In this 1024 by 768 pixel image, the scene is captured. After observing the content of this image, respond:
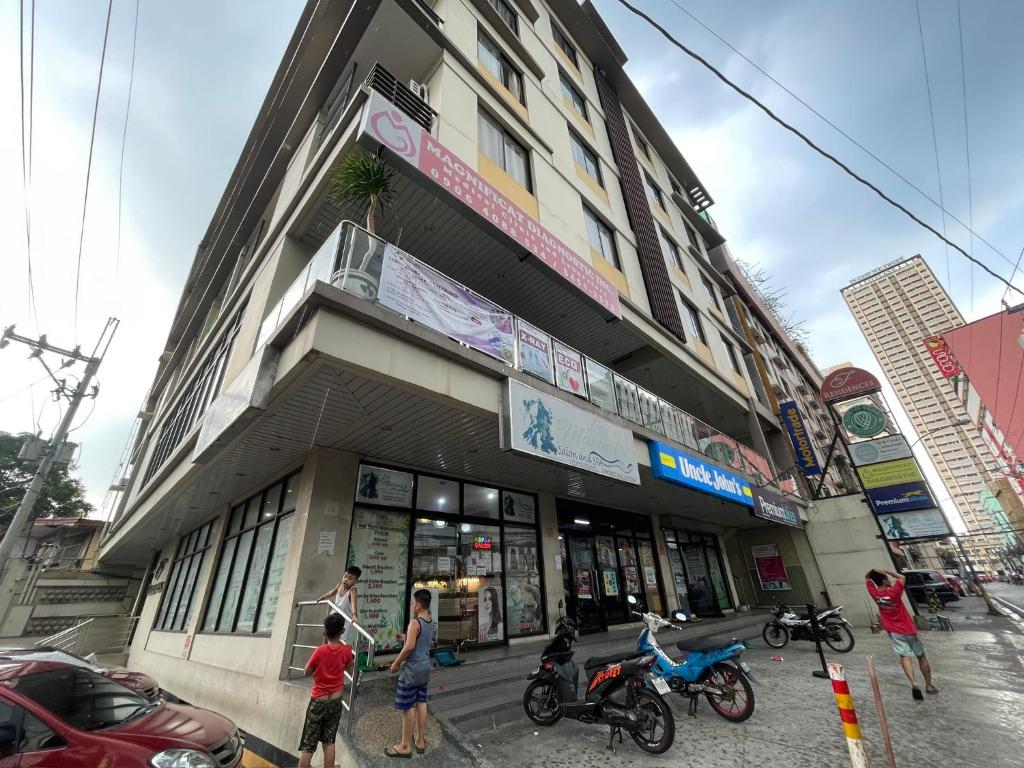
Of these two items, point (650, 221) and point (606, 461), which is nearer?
point (606, 461)

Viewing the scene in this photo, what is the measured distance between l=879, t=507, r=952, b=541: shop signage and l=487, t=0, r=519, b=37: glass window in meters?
21.4

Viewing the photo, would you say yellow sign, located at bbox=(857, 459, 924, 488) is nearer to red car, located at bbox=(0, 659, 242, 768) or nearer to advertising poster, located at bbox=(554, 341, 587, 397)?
advertising poster, located at bbox=(554, 341, 587, 397)

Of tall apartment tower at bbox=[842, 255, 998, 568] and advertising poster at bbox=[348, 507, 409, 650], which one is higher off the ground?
tall apartment tower at bbox=[842, 255, 998, 568]

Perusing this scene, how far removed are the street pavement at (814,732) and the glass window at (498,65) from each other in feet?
46.3

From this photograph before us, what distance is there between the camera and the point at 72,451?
1307 cm

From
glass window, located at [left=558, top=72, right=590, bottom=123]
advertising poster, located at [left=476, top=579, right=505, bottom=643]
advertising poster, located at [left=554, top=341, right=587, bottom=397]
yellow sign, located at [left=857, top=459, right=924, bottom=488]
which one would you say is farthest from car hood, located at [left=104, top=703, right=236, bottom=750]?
yellow sign, located at [left=857, top=459, right=924, bottom=488]

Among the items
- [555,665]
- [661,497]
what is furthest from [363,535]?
[661,497]

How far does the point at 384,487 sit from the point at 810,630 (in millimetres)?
9970

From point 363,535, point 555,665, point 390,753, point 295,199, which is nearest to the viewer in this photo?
point 390,753

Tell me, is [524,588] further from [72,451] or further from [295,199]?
[72,451]

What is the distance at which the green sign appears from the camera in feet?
53.4

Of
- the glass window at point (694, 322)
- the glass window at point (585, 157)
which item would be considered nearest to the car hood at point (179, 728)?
the glass window at point (585, 157)

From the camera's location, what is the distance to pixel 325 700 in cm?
410

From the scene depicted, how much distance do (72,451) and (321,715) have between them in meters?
15.1
